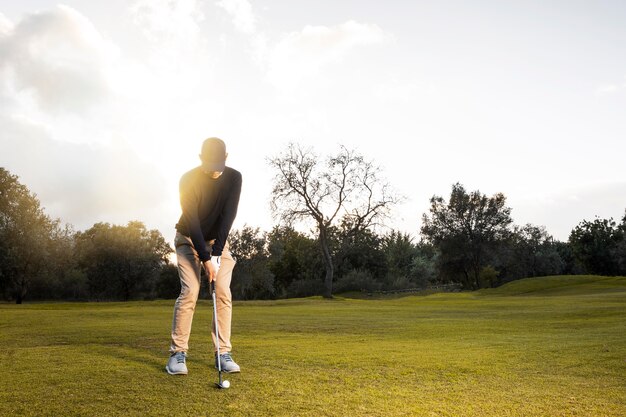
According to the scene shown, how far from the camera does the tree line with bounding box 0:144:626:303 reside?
52.6m

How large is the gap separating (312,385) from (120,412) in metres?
1.98

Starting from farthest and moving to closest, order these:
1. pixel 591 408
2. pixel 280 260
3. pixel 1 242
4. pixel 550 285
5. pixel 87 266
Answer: pixel 280 260 < pixel 87 266 < pixel 1 242 < pixel 550 285 < pixel 591 408

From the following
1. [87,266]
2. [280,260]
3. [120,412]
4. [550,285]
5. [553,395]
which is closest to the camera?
[120,412]

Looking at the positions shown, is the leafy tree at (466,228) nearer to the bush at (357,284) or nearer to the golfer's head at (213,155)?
the bush at (357,284)

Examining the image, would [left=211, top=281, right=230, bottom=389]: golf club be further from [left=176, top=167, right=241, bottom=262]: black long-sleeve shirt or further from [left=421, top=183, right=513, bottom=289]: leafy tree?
[left=421, top=183, right=513, bottom=289]: leafy tree

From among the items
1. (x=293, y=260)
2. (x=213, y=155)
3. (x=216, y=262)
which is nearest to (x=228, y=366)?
(x=216, y=262)

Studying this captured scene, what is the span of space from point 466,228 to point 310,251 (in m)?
22.5

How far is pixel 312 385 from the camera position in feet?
18.3

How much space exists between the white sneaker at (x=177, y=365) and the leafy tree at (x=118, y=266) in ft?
227

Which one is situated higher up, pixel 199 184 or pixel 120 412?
pixel 199 184

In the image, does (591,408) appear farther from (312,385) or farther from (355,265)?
(355,265)

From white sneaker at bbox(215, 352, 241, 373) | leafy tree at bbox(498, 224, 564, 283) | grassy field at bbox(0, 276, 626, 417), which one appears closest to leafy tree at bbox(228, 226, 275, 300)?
leafy tree at bbox(498, 224, 564, 283)

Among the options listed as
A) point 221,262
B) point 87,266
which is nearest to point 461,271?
point 87,266

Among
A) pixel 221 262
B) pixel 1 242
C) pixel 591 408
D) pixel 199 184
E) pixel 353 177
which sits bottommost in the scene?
pixel 591 408
